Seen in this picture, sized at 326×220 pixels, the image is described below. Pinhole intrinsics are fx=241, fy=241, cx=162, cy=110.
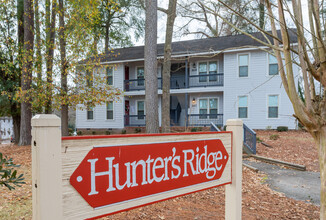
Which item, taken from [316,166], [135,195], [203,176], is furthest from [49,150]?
[316,166]

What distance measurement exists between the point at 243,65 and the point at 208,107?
4530 mm

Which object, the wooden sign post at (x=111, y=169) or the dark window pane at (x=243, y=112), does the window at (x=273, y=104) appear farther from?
the wooden sign post at (x=111, y=169)

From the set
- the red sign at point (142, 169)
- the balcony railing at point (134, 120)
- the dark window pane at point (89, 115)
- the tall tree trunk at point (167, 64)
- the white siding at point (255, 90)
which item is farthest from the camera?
the dark window pane at point (89, 115)

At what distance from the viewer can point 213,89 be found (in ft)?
66.4

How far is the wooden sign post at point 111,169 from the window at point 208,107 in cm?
1871

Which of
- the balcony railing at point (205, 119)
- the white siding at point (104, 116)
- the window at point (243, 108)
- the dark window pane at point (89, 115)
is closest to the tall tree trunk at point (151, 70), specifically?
the balcony railing at point (205, 119)

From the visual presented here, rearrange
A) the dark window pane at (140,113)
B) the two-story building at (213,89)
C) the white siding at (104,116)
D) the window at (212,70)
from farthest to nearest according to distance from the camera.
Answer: the white siding at (104,116)
the dark window pane at (140,113)
the window at (212,70)
the two-story building at (213,89)

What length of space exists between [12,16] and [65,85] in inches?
277

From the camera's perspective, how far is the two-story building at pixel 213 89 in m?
19.0

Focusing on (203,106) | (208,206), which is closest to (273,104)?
(203,106)

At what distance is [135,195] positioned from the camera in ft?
6.08

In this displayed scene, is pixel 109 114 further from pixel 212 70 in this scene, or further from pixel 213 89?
pixel 212 70

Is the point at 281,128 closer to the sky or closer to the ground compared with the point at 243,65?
closer to the ground

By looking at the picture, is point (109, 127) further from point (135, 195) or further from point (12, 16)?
point (135, 195)
